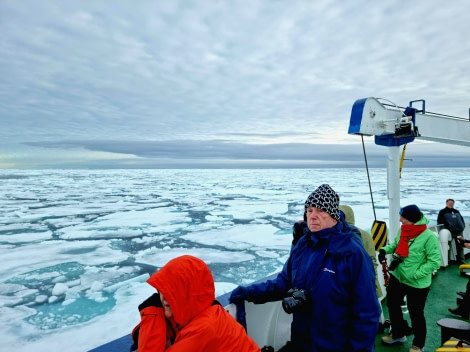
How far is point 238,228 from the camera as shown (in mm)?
11664

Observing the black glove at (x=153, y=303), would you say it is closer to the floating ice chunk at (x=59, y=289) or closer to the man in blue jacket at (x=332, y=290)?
the man in blue jacket at (x=332, y=290)

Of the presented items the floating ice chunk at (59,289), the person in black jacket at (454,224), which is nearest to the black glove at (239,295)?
the person in black jacket at (454,224)

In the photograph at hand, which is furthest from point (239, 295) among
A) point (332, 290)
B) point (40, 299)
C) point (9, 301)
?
point (9, 301)

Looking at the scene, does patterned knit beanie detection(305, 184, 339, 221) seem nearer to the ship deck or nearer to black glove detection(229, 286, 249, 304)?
black glove detection(229, 286, 249, 304)

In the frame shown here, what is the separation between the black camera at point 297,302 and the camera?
56.2 inches

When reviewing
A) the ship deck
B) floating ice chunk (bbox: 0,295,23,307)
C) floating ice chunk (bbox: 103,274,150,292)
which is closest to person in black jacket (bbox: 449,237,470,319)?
the ship deck

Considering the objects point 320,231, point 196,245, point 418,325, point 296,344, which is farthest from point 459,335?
point 196,245

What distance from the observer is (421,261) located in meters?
2.47

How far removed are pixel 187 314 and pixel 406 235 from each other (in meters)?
2.07

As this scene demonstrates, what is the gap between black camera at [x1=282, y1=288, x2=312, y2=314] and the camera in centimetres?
143

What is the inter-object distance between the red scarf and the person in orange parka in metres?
1.87

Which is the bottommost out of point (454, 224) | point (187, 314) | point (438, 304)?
point (438, 304)

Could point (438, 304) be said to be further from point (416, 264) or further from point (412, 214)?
point (412, 214)

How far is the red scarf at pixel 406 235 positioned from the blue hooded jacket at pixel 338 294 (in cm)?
127
